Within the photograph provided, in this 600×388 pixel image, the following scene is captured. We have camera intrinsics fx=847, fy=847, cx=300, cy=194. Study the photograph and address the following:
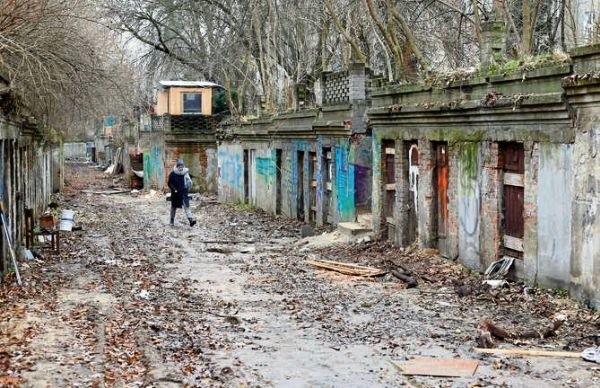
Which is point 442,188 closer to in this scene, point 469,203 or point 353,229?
point 469,203

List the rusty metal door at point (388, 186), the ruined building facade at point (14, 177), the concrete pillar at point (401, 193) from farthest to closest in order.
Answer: the rusty metal door at point (388, 186), the concrete pillar at point (401, 193), the ruined building facade at point (14, 177)

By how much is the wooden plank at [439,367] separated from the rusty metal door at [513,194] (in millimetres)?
4599

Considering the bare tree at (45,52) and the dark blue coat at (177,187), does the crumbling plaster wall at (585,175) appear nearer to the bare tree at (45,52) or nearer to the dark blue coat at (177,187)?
the bare tree at (45,52)

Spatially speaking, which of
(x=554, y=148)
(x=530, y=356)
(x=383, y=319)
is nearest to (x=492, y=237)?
(x=554, y=148)

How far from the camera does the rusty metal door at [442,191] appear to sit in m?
15.9

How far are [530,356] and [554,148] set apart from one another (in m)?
3.83

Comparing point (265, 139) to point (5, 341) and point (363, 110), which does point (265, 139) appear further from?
point (5, 341)

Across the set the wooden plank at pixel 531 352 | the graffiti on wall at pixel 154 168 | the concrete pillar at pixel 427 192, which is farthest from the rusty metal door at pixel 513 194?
the graffiti on wall at pixel 154 168

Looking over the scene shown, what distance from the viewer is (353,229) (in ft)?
63.8

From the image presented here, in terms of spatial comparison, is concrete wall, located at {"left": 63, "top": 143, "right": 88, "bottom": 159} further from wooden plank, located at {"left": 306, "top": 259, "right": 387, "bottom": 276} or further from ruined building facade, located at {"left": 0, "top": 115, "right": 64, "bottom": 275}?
wooden plank, located at {"left": 306, "top": 259, "right": 387, "bottom": 276}

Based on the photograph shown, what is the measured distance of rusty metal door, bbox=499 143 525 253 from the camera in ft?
43.0

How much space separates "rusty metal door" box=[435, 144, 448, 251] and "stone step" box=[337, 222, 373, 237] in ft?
10.6

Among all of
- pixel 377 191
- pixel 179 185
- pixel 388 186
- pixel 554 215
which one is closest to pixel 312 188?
pixel 179 185

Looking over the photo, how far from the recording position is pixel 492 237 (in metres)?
13.8
